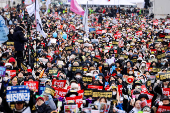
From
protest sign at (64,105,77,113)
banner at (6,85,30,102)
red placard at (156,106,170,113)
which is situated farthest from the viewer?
red placard at (156,106,170,113)

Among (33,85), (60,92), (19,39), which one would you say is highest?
(19,39)

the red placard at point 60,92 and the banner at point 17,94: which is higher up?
the banner at point 17,94

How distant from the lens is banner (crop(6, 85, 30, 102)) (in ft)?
21.5

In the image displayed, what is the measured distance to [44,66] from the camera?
12320mm

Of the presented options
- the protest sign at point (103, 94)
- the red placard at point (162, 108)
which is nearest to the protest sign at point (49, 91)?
the protest sign at point (103, 94)

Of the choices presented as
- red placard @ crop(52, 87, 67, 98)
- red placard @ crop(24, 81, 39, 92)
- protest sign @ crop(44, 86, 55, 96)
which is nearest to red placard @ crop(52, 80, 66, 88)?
red placard @ crop(24, 81, 39, 92)

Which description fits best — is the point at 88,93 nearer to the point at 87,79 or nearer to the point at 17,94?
the point at 87,79

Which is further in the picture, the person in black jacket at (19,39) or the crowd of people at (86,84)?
the person in black jacket at (19,39)

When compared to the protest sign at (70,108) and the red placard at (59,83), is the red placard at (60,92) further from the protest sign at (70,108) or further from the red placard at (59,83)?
the protest sign at (70,108)

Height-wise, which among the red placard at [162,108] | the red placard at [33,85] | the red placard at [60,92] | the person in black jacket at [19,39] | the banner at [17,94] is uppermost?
the person in black jacket at [19,39]

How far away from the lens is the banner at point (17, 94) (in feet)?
21.5

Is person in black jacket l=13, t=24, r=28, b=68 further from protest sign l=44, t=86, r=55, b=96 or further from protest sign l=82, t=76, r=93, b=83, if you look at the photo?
protest sign l=44, t=86, r=55, b=96

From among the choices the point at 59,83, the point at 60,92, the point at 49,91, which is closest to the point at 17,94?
the point at 49,91

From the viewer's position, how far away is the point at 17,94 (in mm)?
6586
